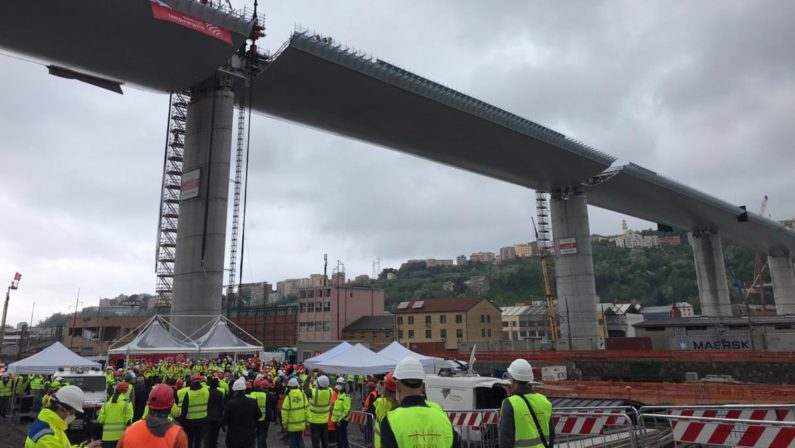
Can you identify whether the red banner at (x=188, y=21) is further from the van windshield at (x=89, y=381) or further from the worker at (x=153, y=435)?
the worker at (x=153, y=435)

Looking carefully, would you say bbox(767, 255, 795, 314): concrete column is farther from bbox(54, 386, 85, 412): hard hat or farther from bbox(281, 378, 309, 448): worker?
bbox(54, 386, 85, 412): hard hat

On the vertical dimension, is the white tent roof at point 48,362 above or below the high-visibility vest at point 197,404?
above

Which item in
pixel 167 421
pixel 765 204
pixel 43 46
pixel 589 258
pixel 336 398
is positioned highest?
pixel 765 204

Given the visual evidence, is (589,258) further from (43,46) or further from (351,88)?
(43,46)

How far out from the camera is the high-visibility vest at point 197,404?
10555 mm

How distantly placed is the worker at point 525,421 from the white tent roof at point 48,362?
67.1 ft

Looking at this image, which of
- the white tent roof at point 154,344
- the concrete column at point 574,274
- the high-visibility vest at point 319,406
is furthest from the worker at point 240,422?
the concrete column at point 574,274

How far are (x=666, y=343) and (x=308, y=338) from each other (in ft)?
162

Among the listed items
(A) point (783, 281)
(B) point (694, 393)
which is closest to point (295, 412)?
(B) point (694, 393)

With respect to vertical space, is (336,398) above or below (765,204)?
below

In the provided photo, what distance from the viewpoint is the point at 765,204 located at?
151 m

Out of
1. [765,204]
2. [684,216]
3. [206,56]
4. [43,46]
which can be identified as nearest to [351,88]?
[206,56]

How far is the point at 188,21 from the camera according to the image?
90.4ft

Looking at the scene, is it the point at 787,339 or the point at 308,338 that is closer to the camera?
the point at 787,339
